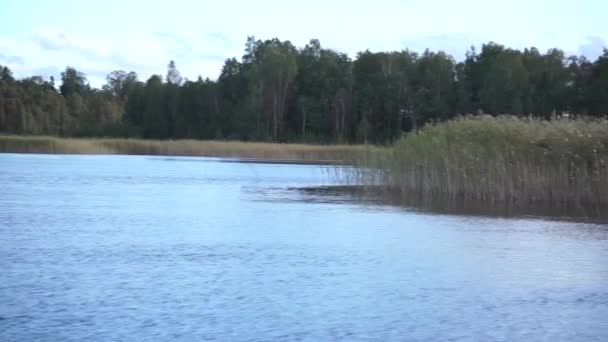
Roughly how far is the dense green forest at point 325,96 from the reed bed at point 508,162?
106 feet

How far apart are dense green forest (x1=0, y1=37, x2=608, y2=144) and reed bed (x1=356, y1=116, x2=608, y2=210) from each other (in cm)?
3225

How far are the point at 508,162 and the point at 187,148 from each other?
108ft

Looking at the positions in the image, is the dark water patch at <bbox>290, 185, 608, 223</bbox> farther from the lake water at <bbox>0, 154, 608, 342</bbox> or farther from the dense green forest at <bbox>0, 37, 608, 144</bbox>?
the dense green forest at <bbox>0, 37, 608, 144</bbox>

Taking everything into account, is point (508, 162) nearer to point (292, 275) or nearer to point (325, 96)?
point (292, 275)

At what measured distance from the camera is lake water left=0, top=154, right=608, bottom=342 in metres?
7.66

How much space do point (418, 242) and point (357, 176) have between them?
38.9 ft

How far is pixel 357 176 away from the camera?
2523 cm

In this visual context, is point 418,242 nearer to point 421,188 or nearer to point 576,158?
point 576,158

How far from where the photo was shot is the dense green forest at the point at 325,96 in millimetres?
63500

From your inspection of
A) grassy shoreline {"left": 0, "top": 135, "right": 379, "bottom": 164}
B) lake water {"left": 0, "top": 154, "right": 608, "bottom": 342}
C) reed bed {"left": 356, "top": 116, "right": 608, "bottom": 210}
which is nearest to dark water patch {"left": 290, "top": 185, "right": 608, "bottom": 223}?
reed bed {"left": 356, "top": 116, "right": 608, "bottom": 210}

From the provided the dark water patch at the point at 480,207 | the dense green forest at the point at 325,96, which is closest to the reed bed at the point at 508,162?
the dark water patch at the point at 480,207

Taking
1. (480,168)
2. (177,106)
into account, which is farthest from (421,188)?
(177,106)

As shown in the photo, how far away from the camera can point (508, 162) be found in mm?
21031

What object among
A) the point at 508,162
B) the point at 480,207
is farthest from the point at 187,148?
the point at 480,207
